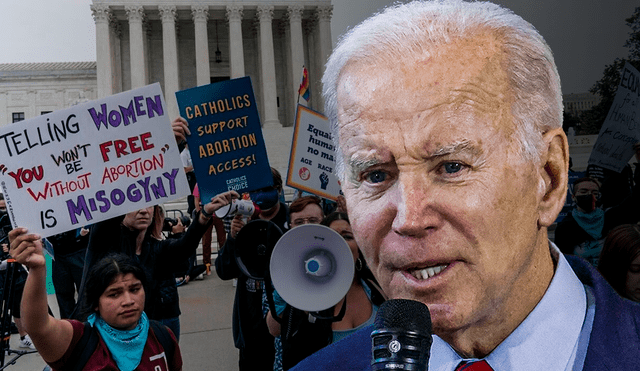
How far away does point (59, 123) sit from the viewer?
12.8 feet

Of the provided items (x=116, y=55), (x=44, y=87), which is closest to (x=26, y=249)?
(x=116, y=55)

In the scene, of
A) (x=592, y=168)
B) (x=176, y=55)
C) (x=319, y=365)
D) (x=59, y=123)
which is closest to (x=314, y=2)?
(x=176, y=55)

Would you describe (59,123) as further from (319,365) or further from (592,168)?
(592,168)

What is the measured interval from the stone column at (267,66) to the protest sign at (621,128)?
106 feet

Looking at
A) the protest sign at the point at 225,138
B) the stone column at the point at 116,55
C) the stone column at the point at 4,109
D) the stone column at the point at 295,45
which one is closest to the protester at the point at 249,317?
the protest sign at the point at 225,138

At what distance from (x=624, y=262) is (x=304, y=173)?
324 cm

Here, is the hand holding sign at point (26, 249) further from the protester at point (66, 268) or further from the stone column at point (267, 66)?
the stone column at point (267, 66)

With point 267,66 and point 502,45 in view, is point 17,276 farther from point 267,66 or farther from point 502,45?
point 267,66

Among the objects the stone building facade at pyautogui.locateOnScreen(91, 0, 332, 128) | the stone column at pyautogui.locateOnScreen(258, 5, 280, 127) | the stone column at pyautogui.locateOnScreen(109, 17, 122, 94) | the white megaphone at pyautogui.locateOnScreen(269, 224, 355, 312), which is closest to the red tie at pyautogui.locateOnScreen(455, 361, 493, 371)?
the white megaphone at pyautogui.locateOnScreen(269, 224, 355, 312)

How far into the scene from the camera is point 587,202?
5.09m

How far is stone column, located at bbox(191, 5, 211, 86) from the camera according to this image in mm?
38500

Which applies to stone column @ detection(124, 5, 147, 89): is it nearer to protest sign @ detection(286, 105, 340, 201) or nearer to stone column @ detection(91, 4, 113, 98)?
stone column @ detection(91, 4, 113, 98)

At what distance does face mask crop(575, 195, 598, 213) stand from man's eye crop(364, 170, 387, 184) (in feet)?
15.4

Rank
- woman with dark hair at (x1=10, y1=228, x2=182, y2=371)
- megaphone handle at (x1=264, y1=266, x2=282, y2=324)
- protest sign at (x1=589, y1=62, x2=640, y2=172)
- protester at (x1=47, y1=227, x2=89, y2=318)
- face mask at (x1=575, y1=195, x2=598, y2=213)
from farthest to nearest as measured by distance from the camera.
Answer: protester at (x1=47, y1=227, x2=89, y2=318), protest sign at (x1=589, y1=62, x2=640, y2=172), face mask at (x1=575, y1=195, x2=598, y2=213), megaphone handle at (x1=264, y1=266, x2=282, y2=324), woman with dark hair at (x1=10, y1=228, x2=182, y2=371)
